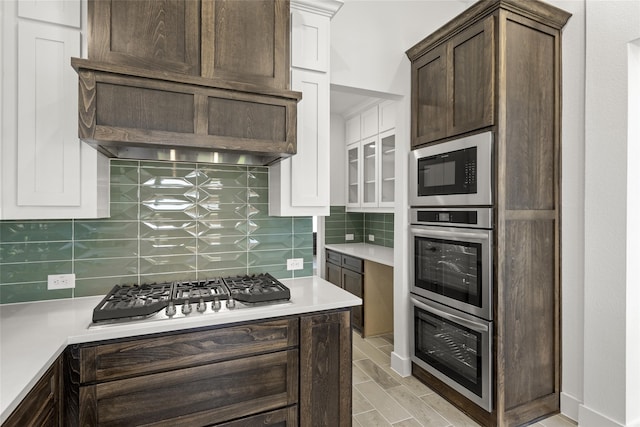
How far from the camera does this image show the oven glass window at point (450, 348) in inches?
86.7

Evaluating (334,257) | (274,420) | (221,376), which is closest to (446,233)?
(274,420)

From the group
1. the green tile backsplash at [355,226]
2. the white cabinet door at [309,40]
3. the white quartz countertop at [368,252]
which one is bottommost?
the white quartz countertop at [368,252]

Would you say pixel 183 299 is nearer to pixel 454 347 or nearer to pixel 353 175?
pixel 454 347

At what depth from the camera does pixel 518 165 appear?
213 cm

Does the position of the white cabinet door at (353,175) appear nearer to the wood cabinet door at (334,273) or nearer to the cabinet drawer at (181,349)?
the wood cabinet door at (334,273)

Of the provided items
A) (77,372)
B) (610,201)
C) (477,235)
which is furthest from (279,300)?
(610,201)

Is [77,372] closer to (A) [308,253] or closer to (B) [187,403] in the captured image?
(B) [187,403]

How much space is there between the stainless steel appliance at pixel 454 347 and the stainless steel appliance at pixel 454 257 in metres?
0.08

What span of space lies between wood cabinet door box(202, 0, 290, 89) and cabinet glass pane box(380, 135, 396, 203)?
211 cm

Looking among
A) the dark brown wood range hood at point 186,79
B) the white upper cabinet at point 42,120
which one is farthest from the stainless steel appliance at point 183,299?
the dark brown wood range hood at point 186,79

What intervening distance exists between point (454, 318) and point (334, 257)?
212cm

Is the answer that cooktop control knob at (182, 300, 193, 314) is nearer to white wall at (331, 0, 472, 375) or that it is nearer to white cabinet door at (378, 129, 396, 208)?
white wall at (331, 0, 472, 375)

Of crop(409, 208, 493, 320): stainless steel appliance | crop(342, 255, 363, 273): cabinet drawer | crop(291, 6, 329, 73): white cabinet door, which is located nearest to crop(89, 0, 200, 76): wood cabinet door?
crop(291, 6, 329, 73): white cabinet door

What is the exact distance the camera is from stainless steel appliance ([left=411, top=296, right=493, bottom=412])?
2121mm
